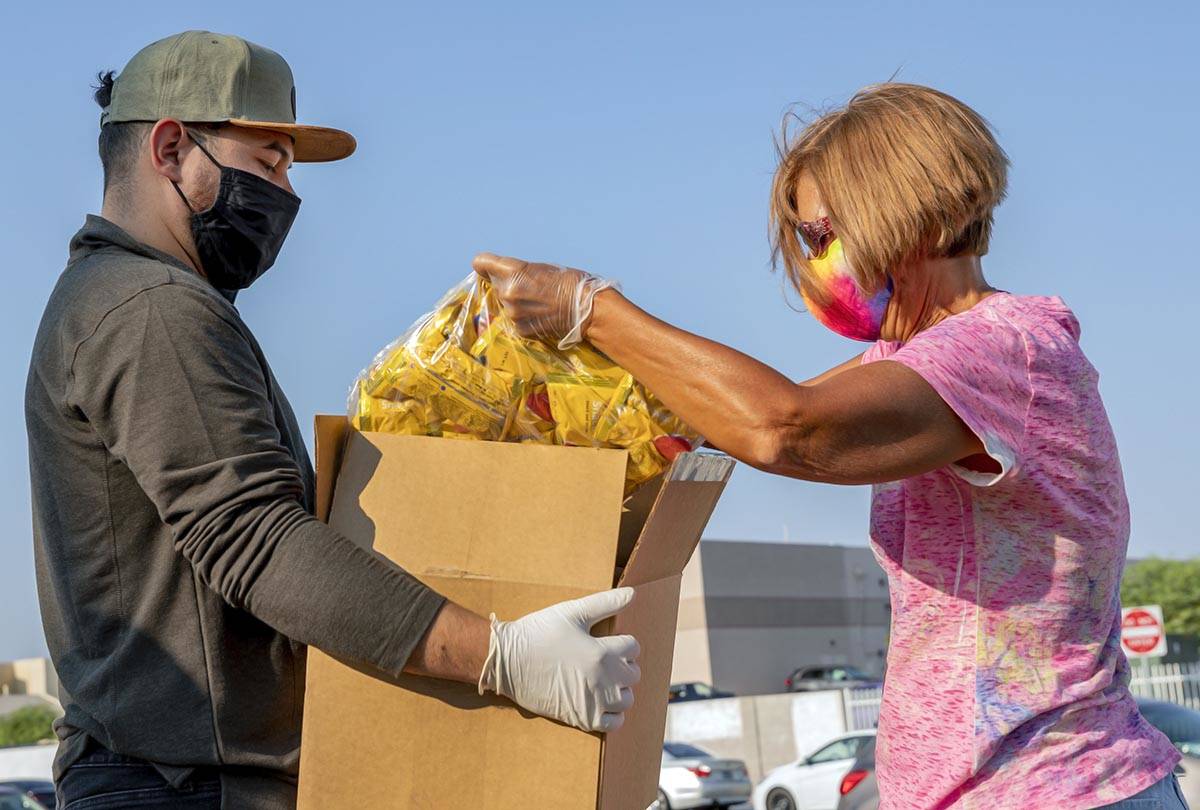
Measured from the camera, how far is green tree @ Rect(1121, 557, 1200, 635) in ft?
163

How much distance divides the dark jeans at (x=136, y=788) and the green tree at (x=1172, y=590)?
50.6 meters

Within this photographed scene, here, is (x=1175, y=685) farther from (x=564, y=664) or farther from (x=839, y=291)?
(x=564, y=664)

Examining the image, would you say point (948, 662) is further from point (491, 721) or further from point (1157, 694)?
point (1157, 694)

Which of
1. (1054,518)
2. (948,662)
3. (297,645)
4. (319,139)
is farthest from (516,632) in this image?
(319,139)

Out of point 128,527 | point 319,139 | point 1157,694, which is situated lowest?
point 1157,694

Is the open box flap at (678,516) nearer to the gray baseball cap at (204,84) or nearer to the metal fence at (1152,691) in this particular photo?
the gray baseball cap at (204,84)

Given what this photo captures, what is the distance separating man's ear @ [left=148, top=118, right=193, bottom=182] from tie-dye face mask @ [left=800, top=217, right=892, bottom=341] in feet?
4.24

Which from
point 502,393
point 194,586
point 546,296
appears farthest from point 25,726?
point 546,296

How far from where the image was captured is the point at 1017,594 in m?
2.30

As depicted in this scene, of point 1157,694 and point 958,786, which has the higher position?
point 958,786

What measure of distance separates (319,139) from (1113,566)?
1.87 m

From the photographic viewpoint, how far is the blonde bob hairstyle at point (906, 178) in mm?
2379

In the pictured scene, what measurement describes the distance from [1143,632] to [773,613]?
39526mm

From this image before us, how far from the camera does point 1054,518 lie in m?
2.32
